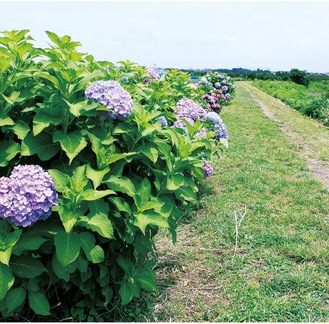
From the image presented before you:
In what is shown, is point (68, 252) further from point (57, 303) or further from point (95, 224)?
point (57, 303)

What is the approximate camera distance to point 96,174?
1.94 m

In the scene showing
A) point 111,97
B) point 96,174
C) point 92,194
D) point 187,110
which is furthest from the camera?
point 187,110

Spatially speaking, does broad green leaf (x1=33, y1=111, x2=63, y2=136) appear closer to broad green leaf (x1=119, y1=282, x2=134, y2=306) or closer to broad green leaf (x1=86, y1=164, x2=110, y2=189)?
broad green leaf (x1=86, y1=164, x2=110, y2=189)

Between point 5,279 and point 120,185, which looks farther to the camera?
point 120,185

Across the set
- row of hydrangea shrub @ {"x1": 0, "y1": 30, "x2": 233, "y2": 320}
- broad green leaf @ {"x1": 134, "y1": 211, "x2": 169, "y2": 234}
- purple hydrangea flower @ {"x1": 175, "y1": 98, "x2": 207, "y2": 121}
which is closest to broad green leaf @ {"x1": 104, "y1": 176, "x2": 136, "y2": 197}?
row of hydrangea shrub @ {"x1": 0, "y1": 30, "x2": 233, "y2": 320}

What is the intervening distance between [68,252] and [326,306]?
174cm

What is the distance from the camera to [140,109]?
92.4 inches

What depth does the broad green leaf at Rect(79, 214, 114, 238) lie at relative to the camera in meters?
1.80

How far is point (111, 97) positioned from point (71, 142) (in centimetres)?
33

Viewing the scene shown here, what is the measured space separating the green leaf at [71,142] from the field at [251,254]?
1099mm

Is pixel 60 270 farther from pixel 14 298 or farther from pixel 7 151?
pixel 7 151

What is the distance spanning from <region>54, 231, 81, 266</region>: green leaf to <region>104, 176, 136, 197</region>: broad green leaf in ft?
0.97

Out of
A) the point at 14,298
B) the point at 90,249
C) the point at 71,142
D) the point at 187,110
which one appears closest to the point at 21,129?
the point at 71,142

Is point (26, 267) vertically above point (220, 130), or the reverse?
point (220, 130)
